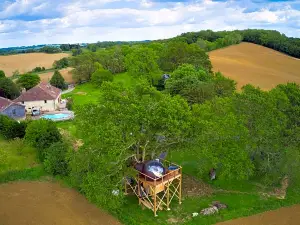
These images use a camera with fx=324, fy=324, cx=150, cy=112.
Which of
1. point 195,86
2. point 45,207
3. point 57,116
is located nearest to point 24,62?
point 57,116

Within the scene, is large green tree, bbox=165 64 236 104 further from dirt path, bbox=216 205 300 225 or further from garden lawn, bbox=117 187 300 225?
dirt path, bbox=216 205 300 225

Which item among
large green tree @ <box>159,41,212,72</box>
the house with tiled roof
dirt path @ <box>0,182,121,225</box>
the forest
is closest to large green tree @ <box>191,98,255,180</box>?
the forest

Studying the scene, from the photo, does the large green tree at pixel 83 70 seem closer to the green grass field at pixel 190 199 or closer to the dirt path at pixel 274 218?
the green grass field at pixel 190 199

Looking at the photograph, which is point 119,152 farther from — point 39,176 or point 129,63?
point 129,63

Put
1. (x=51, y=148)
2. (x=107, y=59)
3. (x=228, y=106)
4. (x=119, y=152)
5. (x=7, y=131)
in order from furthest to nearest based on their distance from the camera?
1. (x=107, y=59)
2. (x=7, y=131)
3. (x=51, y=148)
4. (x=228, y=106)
5. (x=119, y=152)

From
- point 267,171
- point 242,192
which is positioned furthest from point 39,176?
point 267,171

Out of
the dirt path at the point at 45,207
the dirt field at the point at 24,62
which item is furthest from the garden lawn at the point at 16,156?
the dirt field at the point at 24,62
